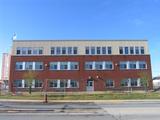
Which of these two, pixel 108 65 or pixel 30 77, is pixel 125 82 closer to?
pixel 108 65

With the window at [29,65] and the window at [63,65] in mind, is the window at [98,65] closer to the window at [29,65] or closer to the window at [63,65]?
the window at [63,65]

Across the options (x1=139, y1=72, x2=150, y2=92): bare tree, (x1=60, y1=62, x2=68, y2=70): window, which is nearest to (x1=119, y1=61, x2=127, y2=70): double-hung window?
(x1=139, y1=72, x2=150, y2=92): bare tree

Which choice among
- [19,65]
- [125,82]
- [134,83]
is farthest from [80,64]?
[19,65]

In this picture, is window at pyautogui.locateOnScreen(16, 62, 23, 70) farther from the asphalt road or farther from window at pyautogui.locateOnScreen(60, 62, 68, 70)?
the asphalt road

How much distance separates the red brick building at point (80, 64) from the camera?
54844 millimetres

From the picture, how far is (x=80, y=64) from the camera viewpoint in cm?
5528

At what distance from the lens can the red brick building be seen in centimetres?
5484

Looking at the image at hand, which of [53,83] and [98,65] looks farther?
[98,65]

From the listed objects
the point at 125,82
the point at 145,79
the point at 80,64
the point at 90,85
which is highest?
the point at 80,64

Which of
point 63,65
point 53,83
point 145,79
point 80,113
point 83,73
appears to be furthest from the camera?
point 63,65

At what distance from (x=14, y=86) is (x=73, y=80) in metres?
12.6

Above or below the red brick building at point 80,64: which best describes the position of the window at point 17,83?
below

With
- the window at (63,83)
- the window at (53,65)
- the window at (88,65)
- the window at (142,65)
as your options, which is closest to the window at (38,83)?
the window at (53,65)

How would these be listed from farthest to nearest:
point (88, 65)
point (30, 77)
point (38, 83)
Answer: point (88, 65) → point (38, 83) → point (30, 77)
